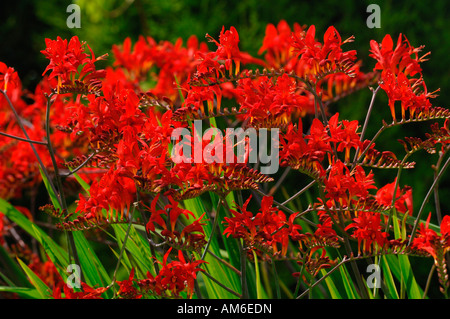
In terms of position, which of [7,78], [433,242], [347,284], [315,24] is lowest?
[347,284]

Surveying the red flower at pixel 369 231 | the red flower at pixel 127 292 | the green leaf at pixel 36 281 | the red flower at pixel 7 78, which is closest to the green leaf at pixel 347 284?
the red flower at pixel 369 231

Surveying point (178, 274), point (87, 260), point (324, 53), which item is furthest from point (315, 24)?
point (178, 274)

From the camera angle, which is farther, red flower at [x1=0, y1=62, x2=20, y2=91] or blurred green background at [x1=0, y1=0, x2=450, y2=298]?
blurred green background at [x1=0, y1=0, x2=450, y2=298]

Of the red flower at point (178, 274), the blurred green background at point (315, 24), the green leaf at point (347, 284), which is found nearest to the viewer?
the red flower at point (178, 274)

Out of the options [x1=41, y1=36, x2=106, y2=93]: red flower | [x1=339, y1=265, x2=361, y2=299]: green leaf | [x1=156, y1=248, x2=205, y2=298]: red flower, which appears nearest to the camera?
[x1=156, y1=248, x2=205, y2=298]: red flower

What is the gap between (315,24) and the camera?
395 cm

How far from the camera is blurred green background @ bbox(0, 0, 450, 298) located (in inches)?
153

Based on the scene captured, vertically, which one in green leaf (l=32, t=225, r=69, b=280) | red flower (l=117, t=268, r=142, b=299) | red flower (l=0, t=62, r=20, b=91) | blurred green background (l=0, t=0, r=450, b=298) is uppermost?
blurred green background (l=0, t=0, r=450, b=298)

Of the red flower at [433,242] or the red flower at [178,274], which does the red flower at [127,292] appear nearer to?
the red flower at [178,274]

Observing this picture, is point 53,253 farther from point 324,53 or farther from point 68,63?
point 324,53

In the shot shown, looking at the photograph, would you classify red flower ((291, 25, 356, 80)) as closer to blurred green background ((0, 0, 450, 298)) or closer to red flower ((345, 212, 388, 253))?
red flower ((345, 212, 388, 253))

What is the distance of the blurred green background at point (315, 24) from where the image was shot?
388 centimetres

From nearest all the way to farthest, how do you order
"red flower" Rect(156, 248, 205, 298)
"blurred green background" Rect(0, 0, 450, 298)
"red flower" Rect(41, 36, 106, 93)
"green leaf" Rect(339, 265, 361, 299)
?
"red flower" Rect(156, 248, 205, 298) < "red flower" Rect(41, 36, 106, 93) < "green leaf" Rect(339, 265, 361, 299) < "blurred green background" Rect(0, 0, 450, 298)

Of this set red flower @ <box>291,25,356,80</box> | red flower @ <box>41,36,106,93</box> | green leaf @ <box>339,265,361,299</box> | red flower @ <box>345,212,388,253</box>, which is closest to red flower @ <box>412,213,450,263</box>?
red flower @ <box>345,212,388,253</box>
